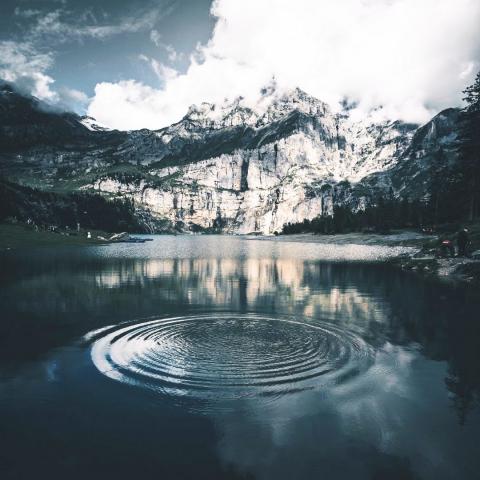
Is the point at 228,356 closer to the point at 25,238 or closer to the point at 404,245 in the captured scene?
the point at 404,245

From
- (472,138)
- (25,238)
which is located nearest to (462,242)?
(472,138)

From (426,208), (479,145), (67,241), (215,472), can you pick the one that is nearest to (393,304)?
(215,472)

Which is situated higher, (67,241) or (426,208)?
(426,208)

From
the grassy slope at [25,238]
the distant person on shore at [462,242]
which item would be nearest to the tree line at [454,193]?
the distant person on shore at [462,242]

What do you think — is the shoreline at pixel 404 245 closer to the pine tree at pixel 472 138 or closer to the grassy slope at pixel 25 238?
the grassy slope at pixel 25 238

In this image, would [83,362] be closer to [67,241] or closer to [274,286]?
[274,286]
